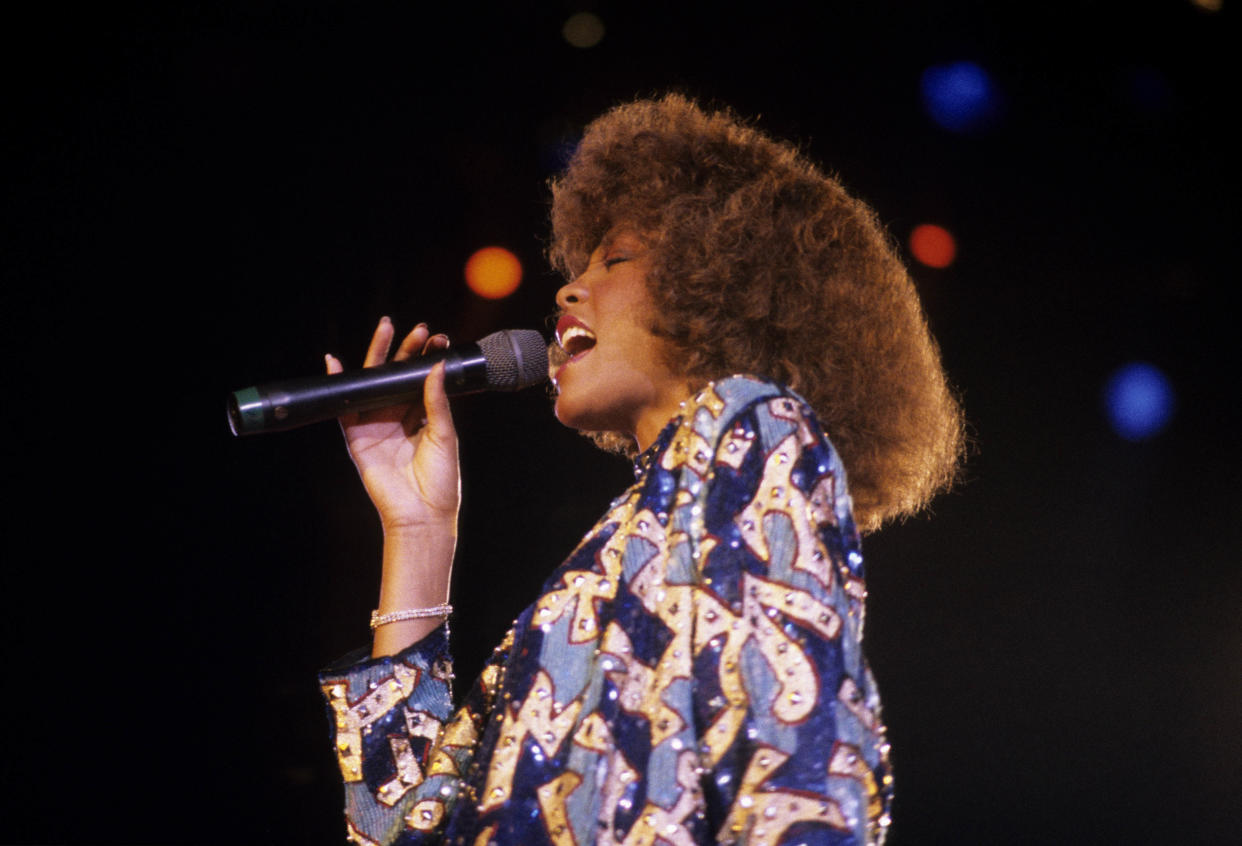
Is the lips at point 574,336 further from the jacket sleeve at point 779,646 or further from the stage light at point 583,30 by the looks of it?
the stage light at point 583,30

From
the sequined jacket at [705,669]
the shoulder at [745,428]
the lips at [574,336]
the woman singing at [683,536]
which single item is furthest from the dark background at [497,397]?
the shoulder at [745,428]

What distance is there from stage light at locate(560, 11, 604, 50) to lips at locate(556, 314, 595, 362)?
171 centimetres

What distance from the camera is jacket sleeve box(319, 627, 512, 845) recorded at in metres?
1.20

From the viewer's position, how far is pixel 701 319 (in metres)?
1.32

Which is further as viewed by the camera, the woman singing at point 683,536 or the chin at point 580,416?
the chin at point 580,416

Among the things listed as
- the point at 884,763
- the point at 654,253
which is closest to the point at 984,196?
the point at 654,253

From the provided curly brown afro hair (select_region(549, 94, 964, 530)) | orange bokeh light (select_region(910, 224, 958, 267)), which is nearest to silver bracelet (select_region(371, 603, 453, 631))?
curly brown afro hair (select_region(549, 94, 964, 530))

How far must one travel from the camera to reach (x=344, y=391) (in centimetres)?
139

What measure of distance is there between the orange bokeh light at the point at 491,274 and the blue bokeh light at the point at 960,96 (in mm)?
1262

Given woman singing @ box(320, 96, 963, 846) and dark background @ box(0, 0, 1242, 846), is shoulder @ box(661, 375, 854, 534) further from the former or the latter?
dark background @ box(0, 0, 1242, 846)

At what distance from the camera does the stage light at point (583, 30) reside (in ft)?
9.33

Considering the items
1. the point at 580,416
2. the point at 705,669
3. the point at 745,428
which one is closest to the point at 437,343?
the point at 580,416

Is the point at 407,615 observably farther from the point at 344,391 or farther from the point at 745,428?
the point at 745,428

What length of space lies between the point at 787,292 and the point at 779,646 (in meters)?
0.64
